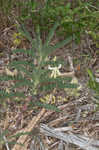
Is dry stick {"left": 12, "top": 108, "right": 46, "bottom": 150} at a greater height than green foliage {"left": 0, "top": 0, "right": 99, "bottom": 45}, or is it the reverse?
green foliage {"left": 0, "top": 0, "right": 99, "bottom": 45}

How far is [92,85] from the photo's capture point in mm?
1492

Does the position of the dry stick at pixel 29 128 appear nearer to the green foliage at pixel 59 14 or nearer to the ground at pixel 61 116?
the ground at pixel 61 116

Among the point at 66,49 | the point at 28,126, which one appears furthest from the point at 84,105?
the point at 66,49

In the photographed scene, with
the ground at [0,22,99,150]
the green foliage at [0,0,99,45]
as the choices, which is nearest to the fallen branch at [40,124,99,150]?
the ground at [0,22,99,150]

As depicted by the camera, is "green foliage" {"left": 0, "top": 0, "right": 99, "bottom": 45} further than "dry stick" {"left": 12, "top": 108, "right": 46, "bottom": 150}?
Yes

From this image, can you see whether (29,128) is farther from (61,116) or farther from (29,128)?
(61,116)

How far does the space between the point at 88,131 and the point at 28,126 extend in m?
0.36

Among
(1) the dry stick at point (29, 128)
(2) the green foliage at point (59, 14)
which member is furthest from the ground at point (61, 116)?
(2) the green foliage at point (59, 14)

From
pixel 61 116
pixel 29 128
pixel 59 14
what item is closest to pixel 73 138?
pixel 61 116

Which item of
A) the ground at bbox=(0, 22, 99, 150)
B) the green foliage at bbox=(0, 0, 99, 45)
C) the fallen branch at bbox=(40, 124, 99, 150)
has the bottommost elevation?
the fallen branch at bbox=(40, 124, 99, 150)

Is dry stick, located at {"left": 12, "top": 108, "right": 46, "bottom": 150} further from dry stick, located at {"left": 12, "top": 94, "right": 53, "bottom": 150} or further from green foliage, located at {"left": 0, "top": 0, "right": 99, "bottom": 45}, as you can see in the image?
green foliage, located at {"left": 0, "top": 0, "right": 99, "bottom": 45}

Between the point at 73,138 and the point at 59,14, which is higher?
the point at 59,14

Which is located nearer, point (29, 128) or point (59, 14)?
point (29, 128)

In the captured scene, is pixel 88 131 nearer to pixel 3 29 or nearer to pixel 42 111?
pixel 42 111
